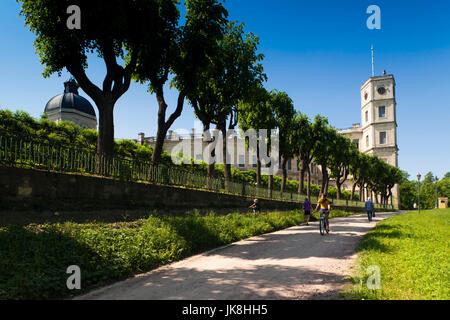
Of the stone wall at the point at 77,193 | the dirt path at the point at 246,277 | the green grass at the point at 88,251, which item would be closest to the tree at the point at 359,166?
the stone wall at the point at 77,193

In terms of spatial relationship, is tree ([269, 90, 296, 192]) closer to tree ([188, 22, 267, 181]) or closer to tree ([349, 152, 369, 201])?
tree ([188, 22, 267, 181])

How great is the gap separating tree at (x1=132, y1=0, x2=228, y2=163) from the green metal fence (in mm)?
1676

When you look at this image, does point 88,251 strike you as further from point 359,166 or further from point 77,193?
point 359,166

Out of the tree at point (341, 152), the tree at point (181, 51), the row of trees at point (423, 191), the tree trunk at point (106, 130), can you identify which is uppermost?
the tree at point (181, 51)

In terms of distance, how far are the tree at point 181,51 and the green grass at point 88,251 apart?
735 cm

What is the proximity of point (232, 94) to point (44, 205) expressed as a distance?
54.7ft

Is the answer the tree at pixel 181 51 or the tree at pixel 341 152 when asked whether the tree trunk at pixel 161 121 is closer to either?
the tree at pixel 181 51

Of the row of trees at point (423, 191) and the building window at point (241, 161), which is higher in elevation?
the building window at point (241, 161)

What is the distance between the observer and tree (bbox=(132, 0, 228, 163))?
1700 centimetres

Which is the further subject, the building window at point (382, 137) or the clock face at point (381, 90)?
the clock face at point (381, 90)

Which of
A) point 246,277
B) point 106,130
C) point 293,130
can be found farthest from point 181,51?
point 293,130

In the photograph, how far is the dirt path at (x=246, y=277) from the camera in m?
5.59
